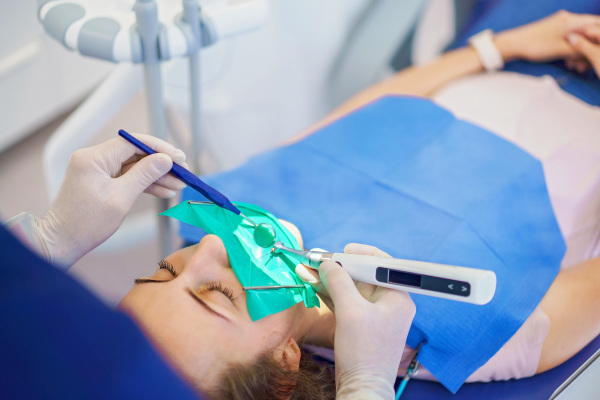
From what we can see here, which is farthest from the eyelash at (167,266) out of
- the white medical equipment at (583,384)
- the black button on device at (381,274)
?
the white medical equipment at (583,384)

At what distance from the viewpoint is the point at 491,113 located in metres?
1.52

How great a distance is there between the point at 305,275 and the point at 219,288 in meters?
0.14

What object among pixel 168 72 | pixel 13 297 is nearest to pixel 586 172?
pixel 168 72

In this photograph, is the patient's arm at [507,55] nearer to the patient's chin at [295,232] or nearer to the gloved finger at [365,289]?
the patient's chin at [295,232]

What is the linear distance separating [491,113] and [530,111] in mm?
104

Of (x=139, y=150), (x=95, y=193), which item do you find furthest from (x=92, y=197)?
(x=139, y=150)

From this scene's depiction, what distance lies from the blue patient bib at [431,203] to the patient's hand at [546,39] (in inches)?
15.3

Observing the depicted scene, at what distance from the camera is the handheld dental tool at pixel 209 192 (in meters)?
0.93

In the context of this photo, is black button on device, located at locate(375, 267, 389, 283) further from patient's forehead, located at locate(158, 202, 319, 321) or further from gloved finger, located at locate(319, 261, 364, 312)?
patient's forehead, located at locate(158, 202, 319, 321)

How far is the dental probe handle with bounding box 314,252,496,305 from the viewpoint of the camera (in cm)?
76

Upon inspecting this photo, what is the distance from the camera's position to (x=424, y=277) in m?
0.79

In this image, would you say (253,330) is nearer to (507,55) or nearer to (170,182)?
(170,182)

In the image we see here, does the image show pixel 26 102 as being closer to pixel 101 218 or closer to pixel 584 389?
pixel 101 218

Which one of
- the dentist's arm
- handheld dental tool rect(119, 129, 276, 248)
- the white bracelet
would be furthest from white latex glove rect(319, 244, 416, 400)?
the white bracelet
